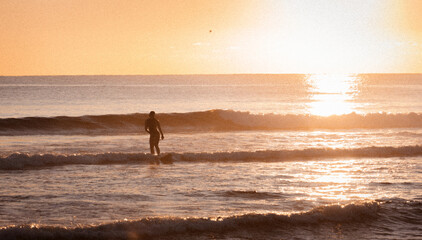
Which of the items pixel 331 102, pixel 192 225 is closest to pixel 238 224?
pixel 192 225

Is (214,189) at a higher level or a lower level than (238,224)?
higher

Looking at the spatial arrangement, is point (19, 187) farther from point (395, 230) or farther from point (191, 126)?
point (191, 126)

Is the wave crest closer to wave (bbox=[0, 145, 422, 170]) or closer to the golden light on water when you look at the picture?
wave (bbox=[0, 145, 422, 170])

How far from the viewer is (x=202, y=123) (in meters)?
35.9

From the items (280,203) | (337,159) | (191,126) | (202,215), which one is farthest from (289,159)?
(191,126)

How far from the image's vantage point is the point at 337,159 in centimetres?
1938

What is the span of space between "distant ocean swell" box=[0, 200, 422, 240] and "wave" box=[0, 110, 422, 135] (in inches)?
809

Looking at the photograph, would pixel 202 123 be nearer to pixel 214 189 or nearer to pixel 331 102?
pixel 214 189

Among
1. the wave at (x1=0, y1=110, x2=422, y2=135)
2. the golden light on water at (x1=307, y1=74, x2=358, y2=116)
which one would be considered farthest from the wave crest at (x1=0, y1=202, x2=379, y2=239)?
the golden light on water at (x1=307, y1=74, x2=358, y2=116)

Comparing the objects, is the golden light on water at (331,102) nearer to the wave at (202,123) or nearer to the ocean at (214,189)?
the wave at (202,123)

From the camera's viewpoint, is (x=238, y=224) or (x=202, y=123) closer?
(x=238, y=224)

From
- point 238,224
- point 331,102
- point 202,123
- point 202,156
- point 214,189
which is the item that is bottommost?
point 238,224

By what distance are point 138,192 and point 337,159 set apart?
8.95m

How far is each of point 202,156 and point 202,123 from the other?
52.9 feet
